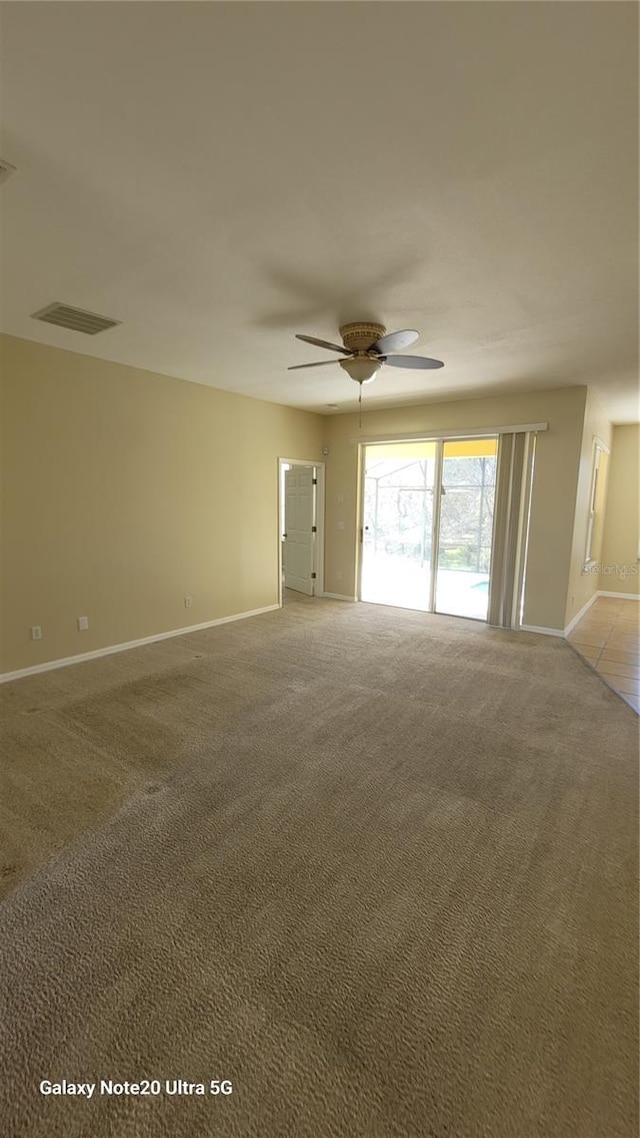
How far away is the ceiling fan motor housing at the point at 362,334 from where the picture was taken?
313 cm

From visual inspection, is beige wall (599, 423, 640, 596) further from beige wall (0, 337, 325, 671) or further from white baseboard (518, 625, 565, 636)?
beige wall (0, 337, 325, 671)

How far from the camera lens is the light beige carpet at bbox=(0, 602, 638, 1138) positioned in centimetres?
117

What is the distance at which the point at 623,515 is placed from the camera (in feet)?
24.0

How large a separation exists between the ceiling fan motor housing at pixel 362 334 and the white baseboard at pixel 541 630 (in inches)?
151

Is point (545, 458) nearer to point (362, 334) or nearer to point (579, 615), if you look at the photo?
point (579, 615)

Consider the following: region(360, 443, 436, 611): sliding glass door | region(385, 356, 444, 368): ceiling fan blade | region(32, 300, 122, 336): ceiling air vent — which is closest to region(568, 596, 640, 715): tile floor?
region(360, 443, 436, 611): sliding glass door

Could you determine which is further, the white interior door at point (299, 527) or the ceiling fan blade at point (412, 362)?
the white interior door at point (299, 527)

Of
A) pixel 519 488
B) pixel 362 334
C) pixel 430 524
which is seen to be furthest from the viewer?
pixel 430 524

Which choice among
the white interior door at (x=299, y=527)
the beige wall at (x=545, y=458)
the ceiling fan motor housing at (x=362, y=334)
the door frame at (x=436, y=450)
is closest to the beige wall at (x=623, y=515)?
the beige wall at (x=545, y=458)

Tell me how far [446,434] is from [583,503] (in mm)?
1823

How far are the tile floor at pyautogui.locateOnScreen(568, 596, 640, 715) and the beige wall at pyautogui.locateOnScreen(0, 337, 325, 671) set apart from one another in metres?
4.03

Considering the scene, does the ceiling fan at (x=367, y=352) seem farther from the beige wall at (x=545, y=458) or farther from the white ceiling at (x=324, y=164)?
the beige wall at (x=545, y=458)

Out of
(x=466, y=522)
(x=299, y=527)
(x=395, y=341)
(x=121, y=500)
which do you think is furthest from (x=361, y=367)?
(x=299, y=527)

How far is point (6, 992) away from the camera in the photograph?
1.42 metres
